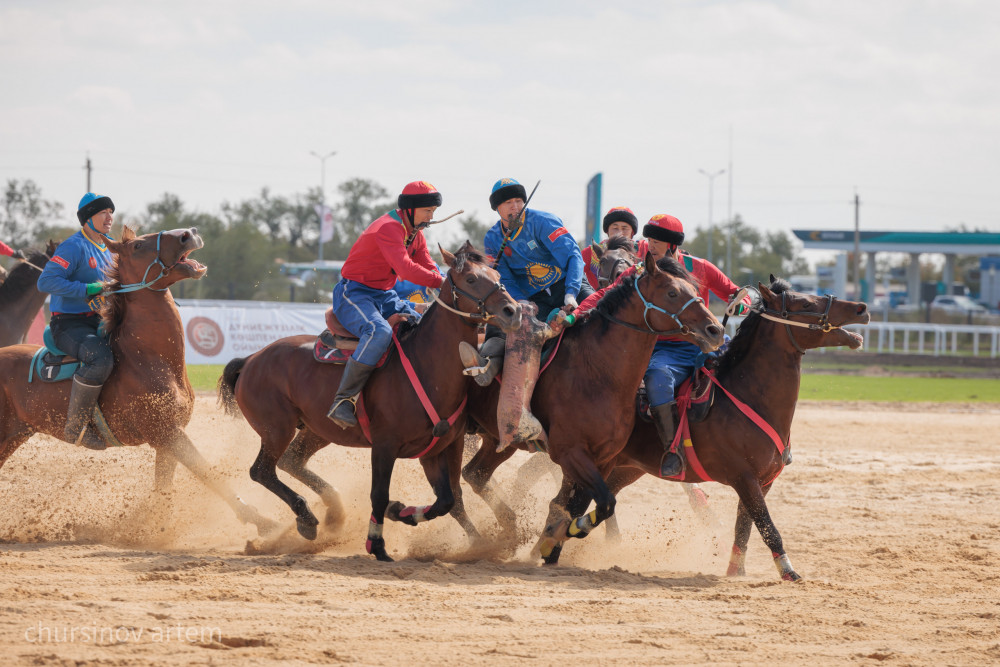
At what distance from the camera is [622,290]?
23.0 feet

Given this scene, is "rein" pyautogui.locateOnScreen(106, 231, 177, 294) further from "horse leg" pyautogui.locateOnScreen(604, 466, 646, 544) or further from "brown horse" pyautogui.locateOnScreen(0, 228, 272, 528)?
"horse leg" pyautogui.locateOnScreen(604, 466, 646, 544)

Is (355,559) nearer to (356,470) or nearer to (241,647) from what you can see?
(241,647)

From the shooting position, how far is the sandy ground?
15.7ft

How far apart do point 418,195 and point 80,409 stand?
→ 3204 mm

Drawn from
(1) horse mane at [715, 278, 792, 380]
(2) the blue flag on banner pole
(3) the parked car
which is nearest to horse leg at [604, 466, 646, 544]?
(1) horse mane at [715, 278, 792, 380]

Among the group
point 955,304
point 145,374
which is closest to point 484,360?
point 145,374

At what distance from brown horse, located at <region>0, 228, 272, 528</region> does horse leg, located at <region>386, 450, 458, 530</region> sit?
1.41 meters

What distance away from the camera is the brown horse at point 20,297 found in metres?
11.4

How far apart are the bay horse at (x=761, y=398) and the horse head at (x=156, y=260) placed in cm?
352

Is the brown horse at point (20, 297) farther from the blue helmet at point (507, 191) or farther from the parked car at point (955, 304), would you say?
the parked car at point (955, 304)

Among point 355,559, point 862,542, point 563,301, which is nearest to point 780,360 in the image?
point 563,301

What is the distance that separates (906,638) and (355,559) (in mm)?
3582

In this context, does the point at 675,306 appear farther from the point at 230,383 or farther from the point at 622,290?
the point at 230,383

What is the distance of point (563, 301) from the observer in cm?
812
